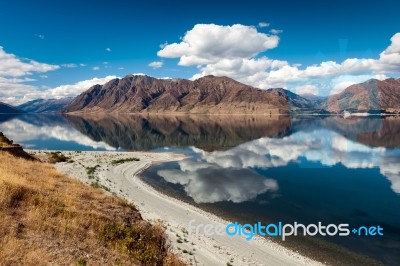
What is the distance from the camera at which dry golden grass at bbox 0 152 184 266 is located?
13.9 meters

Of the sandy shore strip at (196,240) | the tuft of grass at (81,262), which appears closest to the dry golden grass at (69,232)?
the tuft of grass at (81,262)

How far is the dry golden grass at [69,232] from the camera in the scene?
546 inches

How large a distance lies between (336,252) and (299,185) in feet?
93.8

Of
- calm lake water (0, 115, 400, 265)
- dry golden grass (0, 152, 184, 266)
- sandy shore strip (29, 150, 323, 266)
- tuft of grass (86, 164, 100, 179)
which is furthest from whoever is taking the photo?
tuft of grass (86, 164, 100, 179)

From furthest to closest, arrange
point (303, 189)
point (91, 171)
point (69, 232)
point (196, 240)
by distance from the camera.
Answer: point (91, 171), point (303, 189), point (196, 240), point (69, 232)

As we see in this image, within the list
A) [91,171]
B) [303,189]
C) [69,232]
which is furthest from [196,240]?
[91,171]

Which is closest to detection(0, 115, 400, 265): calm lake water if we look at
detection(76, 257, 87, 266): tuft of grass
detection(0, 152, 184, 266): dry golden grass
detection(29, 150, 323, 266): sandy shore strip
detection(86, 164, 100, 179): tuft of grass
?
detection(29, 150, 323, 266): sandy shore strip

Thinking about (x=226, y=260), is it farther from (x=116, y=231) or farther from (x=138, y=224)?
(x=116, y=231)

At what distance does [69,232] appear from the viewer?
670 inches

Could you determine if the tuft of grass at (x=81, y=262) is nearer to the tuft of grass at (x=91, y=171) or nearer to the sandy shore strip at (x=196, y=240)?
the sandy shore strip at (x=196, y=240)

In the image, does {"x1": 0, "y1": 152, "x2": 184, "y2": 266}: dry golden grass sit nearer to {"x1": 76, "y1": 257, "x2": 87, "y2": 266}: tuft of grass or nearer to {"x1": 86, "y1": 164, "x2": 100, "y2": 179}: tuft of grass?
{"x1": 76, "y1": 257, "x2": 87, "y2": 266}: tuft of grass

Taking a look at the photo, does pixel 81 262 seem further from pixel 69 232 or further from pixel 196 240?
pixel 196 240

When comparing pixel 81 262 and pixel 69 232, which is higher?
pixel 69 232

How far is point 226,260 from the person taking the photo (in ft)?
85.3
